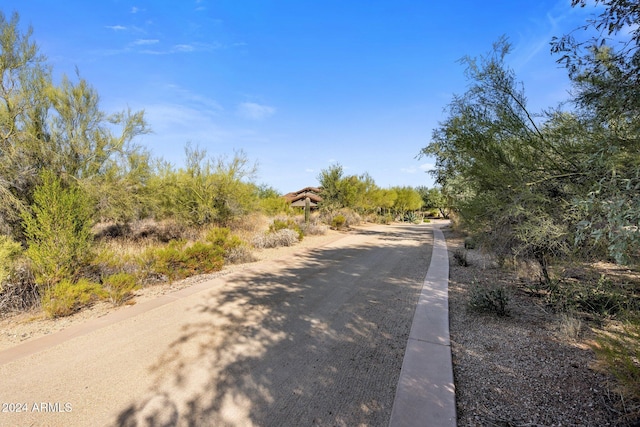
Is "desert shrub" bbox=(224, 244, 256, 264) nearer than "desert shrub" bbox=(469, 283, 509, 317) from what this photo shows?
No

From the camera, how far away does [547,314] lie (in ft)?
14.6

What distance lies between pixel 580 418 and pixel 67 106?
49.5 feet

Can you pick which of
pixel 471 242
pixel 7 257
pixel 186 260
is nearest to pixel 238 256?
pixel 186 260

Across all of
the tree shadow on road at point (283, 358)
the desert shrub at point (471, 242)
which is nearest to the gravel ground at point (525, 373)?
the tree shadow on road at point (283, 358)

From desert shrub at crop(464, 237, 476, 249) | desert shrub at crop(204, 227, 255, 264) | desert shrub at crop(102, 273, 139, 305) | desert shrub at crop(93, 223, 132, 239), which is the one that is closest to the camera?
desert shrub at crop(102, 273, 139, 305)

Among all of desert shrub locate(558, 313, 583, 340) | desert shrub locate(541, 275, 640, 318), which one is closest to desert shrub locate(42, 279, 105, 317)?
desert shrub locate(558, 313, 583, 340)

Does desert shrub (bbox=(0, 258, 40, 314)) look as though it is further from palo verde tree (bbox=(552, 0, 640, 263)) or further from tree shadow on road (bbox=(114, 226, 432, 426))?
palo verde tree (bbox=(552, 0, 640, 263))

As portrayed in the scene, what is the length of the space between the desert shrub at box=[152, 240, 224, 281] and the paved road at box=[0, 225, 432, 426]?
4.66 feet

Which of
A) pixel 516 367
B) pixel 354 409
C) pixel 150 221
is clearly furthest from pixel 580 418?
pixel 150 221

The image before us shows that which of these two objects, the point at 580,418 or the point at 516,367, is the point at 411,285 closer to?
the point at 516,367

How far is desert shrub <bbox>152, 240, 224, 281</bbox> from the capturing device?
6.75 m

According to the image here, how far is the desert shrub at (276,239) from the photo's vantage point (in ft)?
39.3

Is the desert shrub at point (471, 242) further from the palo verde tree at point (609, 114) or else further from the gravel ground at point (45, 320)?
the gravel ground at point (45, 320)

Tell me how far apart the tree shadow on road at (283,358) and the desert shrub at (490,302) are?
1.07 metres
